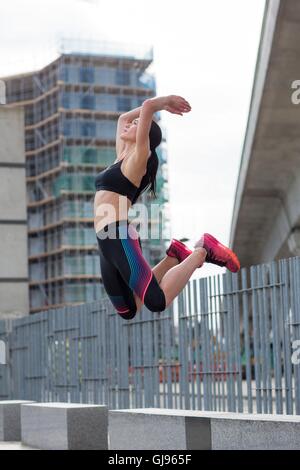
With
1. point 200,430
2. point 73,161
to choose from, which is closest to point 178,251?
point 200,430

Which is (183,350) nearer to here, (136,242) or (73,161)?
(136,242)

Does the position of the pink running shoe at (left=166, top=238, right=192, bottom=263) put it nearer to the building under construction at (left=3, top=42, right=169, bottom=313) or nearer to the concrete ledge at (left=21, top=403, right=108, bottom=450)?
the concrete ledge at (left=21, top=403, right=108, bottom=450)

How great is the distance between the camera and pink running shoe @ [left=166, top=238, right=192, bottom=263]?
711 centimetres

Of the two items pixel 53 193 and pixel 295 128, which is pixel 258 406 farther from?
pixel 53 193

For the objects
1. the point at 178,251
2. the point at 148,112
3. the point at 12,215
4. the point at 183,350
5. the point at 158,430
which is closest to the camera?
the point at 148,112

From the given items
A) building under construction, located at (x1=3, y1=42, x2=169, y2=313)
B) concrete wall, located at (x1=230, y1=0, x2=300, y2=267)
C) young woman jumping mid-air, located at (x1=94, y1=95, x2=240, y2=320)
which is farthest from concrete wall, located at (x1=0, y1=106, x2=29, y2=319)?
building under construction, located at (x1=3, y1=42, x2=169, y2=313)

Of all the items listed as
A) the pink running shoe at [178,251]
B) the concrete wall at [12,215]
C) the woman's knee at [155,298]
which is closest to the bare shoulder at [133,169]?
the pink running shoe at [178,251]

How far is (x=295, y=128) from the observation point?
61.6ft

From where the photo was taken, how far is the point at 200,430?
31.0 ft

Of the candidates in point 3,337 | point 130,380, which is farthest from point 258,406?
point 3,337

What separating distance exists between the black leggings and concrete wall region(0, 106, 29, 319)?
71.0 feet

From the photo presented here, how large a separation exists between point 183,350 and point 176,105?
844cm

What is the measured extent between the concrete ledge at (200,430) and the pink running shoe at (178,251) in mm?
1932

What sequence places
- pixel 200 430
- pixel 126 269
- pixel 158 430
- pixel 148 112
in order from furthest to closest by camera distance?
pixel 158 430, pixel 200 430, pixel 148 112, pixel 126 269
